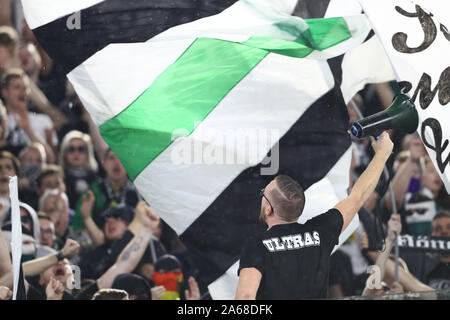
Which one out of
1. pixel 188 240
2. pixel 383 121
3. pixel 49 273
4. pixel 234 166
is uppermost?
pixel 383 121

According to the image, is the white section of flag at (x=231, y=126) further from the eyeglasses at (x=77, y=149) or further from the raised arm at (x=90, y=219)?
the eyeglasses at (x=77, y=149)

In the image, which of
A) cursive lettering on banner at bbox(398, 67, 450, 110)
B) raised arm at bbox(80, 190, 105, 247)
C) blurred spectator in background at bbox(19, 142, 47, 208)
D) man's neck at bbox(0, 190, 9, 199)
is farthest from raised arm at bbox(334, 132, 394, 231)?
blurred spectator in background at bbox(19, 142, 47, 208)

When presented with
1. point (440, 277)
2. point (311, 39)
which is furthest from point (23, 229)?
point (440, 277)

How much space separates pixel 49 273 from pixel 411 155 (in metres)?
2.67

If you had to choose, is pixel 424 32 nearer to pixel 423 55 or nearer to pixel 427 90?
pixel 423 55

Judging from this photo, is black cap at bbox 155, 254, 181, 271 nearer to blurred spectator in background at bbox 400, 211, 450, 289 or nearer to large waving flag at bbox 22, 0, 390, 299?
large waving flag at bbox 22, 0, 390, 299

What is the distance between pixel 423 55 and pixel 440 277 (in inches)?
70.8

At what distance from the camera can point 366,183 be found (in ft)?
15.4

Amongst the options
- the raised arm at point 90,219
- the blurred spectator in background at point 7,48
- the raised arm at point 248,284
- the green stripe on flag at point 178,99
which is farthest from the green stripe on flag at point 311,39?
the blurred spectator in background at point 7,48

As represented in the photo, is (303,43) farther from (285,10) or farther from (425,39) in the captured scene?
(425,39)

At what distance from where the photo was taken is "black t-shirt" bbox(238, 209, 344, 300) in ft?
A: 13.9

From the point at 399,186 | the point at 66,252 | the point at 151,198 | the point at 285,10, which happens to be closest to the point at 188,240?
the point at 151,198

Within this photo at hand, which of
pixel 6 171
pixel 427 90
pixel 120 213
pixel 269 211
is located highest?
pixel 427 90

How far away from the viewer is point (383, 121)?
4.66 metres
